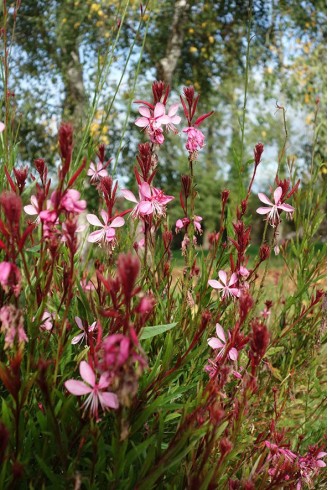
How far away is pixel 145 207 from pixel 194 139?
316mm

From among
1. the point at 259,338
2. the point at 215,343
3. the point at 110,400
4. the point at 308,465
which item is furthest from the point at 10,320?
the point at 308,465

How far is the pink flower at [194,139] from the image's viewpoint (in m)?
1.45

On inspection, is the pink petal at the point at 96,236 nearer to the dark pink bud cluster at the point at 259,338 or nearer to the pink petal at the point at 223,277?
the pink petal at the point at 223,277

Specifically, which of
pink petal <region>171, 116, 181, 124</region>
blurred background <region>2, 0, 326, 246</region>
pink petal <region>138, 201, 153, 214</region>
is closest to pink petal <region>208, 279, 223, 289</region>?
pink petal <region>138, 201, 153, 214</region>

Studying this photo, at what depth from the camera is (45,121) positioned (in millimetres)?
11602

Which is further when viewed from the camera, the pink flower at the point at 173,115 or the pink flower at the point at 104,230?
the pink flower at the point at 173,115

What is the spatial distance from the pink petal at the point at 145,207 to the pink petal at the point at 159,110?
25cm

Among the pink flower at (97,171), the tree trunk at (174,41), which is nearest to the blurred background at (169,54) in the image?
the tree trunk at (174,41)

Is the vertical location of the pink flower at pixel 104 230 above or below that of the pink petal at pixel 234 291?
above

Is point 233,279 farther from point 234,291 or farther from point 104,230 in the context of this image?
point 104,230

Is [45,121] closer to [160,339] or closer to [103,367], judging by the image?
[160,339]

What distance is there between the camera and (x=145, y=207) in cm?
122

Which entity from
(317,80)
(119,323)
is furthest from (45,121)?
(119,323)

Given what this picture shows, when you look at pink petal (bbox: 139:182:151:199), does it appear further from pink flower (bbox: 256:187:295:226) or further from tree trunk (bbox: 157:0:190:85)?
tree trunk (bbox: 157:0:190:85)
